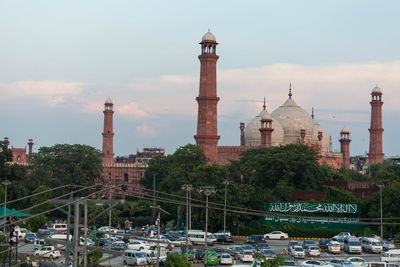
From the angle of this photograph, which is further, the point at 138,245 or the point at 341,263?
the point at 138,245

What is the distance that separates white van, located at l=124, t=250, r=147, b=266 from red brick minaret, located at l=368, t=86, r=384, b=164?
79087 millimetres

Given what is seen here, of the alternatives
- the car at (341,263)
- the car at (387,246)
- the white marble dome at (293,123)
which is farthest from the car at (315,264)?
the white marble dome at (293,123)

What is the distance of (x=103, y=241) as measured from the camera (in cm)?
5172

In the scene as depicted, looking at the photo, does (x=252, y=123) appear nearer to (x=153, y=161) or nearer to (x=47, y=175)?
(x=153, y=161)

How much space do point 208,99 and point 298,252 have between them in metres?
41.0

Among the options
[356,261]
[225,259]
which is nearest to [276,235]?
[225,259]

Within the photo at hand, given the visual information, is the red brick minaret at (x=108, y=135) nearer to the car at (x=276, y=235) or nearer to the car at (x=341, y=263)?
the car at (x=276, y=235)

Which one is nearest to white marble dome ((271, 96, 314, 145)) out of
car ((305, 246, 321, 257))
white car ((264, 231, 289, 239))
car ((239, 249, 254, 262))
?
white car ((264, 231, 289, 239))

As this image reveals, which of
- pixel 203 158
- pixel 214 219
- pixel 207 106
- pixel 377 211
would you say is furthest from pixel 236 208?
pixel 207 106

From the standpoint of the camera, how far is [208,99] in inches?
3401

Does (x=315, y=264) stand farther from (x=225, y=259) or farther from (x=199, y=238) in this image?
(x=199, y=238)

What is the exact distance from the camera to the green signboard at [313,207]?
209 feet

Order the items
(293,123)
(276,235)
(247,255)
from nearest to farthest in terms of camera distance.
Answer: (247,255) → (276,235) → (293,123)

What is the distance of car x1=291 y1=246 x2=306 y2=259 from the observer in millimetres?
47250
